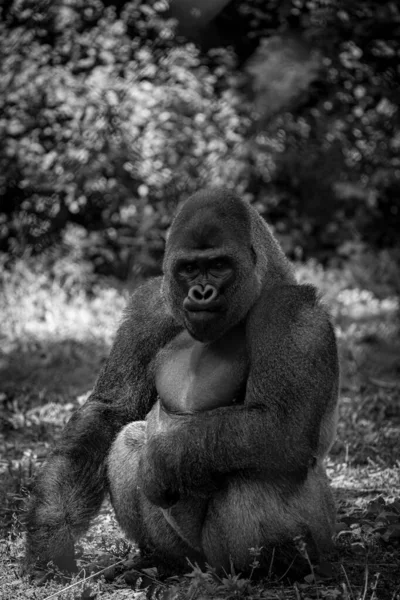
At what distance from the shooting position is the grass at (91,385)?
10.1 feet

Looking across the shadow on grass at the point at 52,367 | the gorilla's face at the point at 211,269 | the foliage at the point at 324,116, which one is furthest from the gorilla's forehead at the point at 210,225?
the foliage at the point at 324,116

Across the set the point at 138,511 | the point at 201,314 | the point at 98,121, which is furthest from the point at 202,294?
the point at 98,121

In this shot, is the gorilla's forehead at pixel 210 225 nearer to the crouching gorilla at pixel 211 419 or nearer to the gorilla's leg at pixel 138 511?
the crouching gorilla at pixel 211 419

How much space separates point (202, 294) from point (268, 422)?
1.68ft

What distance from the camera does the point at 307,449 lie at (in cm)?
298

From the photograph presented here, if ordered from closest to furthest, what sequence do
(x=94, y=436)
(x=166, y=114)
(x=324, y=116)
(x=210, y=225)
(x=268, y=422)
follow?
(x=268, y=422) < (x=210, y=225) < (x=94, y=436) < (x=166, y=114) < (x=324, y=116)

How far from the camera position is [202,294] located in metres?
3.00

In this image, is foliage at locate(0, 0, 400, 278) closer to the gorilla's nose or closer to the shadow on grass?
the shadow on grass

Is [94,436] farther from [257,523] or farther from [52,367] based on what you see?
[52,367]

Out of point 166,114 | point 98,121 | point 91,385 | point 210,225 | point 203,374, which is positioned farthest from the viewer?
point 166,114

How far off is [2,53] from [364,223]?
4.32m

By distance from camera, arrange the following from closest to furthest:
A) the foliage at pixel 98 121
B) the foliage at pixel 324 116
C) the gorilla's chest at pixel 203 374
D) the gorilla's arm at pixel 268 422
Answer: the gorilla's arm at pixel 268 422 < the gorilla's chest at pixel 203 374 < the foliage at pixel 98 121 < the foliage at pixel 324 116

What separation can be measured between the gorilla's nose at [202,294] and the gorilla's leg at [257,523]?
2.15ft

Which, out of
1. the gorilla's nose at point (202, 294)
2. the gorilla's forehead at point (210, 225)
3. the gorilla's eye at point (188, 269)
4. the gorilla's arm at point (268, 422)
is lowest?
the gorilla's arm at point (268, 422)
